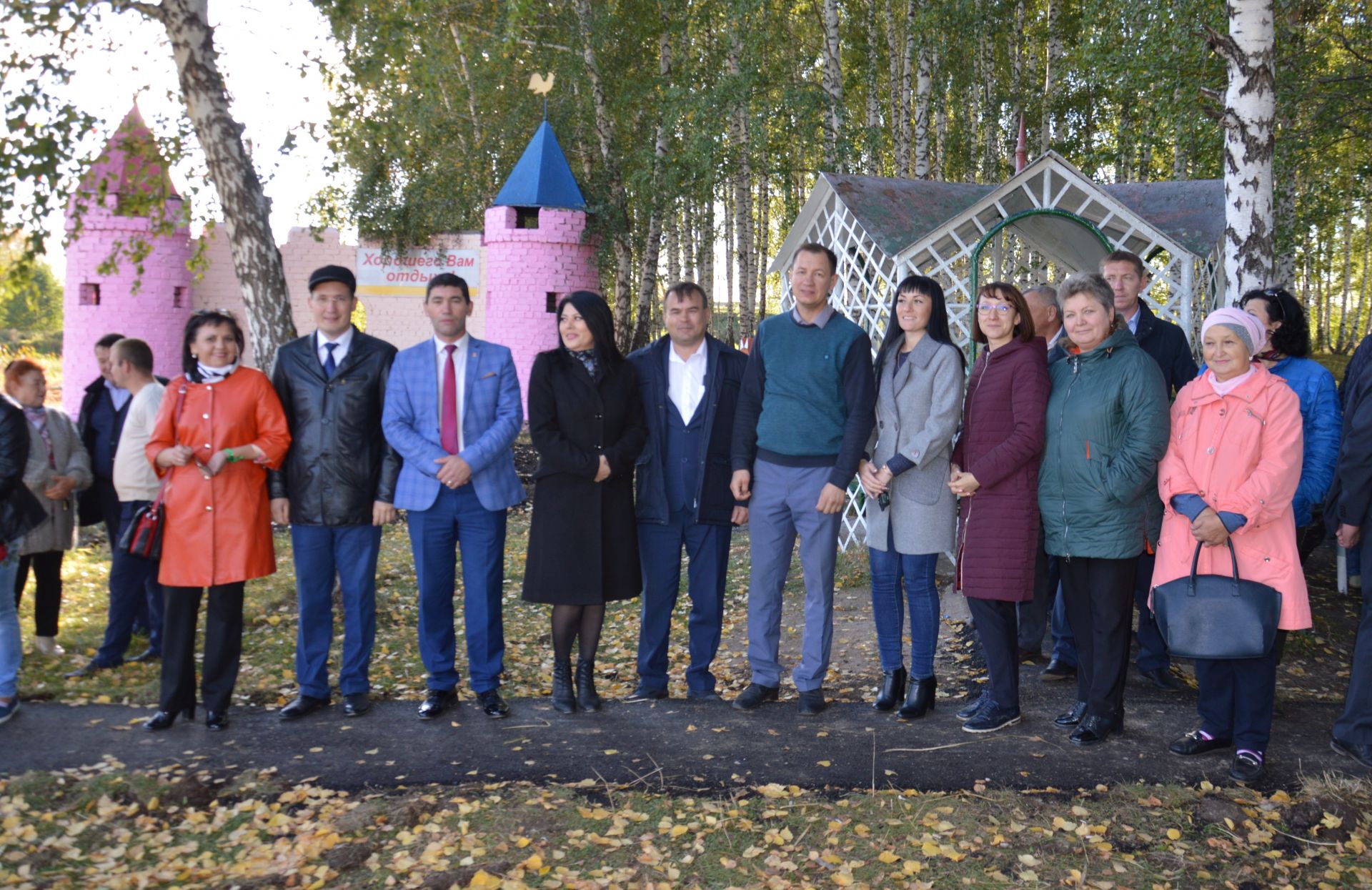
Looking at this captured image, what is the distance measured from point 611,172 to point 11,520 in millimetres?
15089

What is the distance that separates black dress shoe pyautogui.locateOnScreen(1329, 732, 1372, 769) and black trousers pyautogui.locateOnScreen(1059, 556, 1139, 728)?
823mm

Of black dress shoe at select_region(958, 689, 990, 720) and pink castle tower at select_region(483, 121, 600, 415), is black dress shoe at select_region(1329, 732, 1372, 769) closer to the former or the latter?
black dress shoe at select_region(958, 689, 990, 720)

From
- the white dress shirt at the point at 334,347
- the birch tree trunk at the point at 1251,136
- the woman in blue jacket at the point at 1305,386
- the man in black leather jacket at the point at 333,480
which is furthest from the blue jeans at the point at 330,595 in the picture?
the birch tree trunk at the point at 1251,136

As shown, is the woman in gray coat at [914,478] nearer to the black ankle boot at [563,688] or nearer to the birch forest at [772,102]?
the black ankle boot at [563,688]

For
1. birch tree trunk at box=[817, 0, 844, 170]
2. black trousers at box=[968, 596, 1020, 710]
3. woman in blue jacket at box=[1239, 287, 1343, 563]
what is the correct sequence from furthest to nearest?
1. birch tree trunk at box=[817, 0, 844, 170]
2. woman in blue jacket at box=[1239, 287, 1343, 563]
3. black trousers at box=[968, 596, 1020, 710]

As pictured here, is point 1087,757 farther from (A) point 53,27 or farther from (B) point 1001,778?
(A) point 53,27

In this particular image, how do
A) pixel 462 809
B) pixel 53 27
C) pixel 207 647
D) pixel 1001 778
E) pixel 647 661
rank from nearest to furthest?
pixel 462 809 → pixel 1001 778 → pixel 207 647 → pixel 647 661 → pixel 53 27

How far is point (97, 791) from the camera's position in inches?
154

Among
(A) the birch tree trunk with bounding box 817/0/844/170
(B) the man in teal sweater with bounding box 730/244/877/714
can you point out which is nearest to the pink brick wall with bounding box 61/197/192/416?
(A) the birch tree trunk with bounding box 817/0/844/170

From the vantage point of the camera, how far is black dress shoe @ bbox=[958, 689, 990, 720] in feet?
15.1

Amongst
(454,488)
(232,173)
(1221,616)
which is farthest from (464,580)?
(232,173)

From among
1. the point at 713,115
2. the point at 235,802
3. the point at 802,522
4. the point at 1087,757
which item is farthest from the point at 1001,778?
the point at 713,115

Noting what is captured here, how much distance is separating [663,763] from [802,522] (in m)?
1.27

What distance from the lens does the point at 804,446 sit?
187 inches
